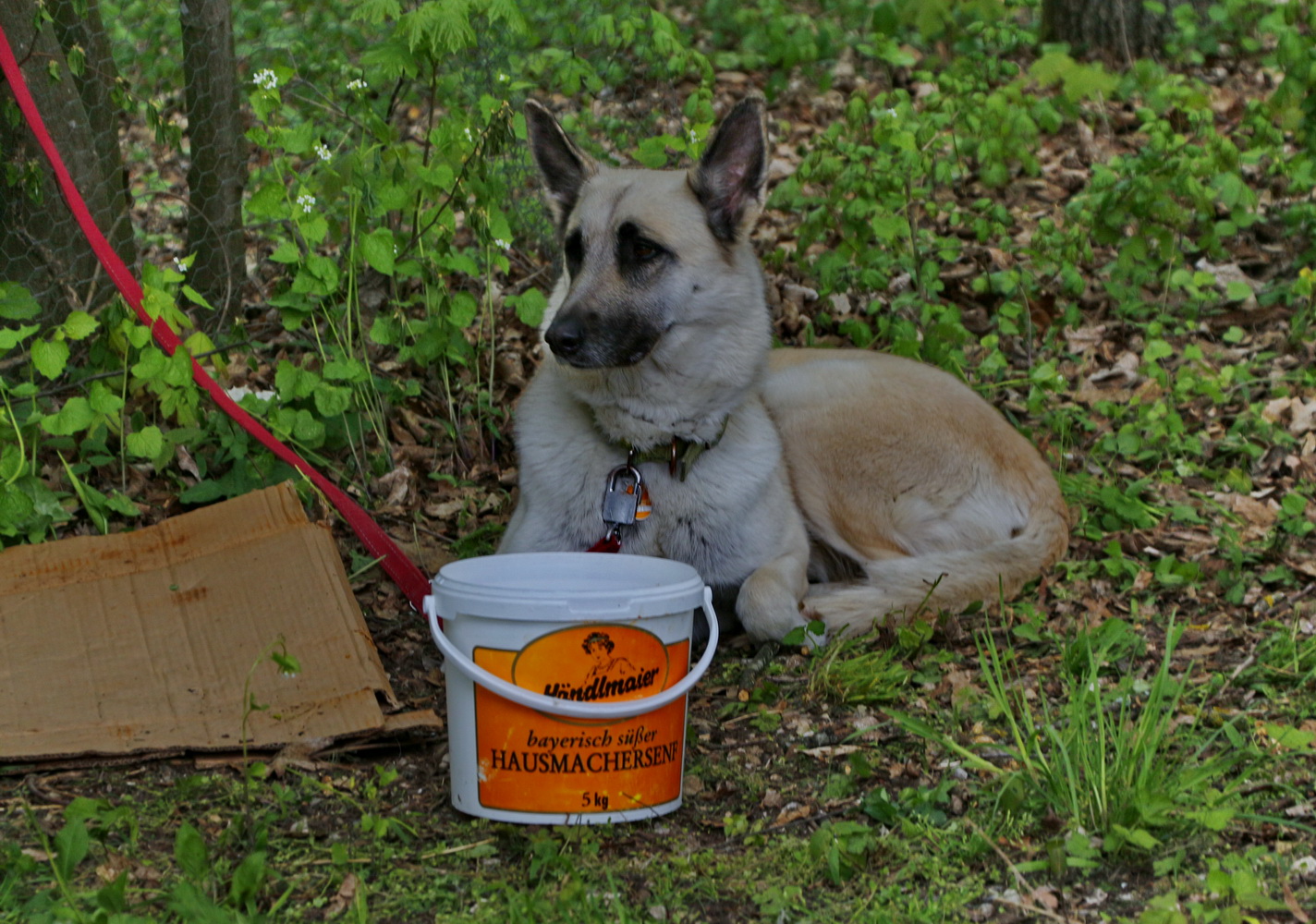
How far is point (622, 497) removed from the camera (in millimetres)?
3305

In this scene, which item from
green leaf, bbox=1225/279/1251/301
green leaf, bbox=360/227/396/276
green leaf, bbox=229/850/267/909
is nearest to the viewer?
green leaf, bbox=229/850/267/909

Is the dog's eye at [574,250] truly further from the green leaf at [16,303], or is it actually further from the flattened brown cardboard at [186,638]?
the green leaf at [16,303]

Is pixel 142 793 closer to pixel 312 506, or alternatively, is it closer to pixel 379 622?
pixel 379 622

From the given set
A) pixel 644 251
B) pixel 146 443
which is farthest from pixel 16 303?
pixel 644 251

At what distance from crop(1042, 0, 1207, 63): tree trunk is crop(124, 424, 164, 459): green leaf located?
6242 mm

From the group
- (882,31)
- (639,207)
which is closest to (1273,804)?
(639,207)

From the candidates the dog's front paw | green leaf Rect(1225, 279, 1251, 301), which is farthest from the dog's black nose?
green leaf Rect(1225, 279, 1251, 301)

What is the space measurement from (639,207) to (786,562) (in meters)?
1.13

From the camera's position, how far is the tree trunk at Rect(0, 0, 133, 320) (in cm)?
369

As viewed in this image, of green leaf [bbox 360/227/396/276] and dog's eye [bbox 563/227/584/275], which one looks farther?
green leaf [bbox 360/227/396/276]

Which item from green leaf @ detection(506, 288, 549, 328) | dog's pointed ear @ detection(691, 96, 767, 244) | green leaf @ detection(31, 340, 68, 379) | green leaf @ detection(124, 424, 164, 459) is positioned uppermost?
dog's pointed ear @ detection(691, 96, 767, 244)

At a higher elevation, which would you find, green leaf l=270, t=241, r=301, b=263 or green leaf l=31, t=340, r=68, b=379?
green leaf l=270, t=241, r=301, b=263

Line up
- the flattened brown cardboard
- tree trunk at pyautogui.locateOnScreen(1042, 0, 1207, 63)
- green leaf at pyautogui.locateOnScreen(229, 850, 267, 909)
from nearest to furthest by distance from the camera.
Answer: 1. green leaf at pyautogui.locateOnScreen(229, 850, 267, 909)
2. the flattened brown cardboard
3. tree trunk at pyautogui.locateOnScreen(1042, 0, 1207, 63)

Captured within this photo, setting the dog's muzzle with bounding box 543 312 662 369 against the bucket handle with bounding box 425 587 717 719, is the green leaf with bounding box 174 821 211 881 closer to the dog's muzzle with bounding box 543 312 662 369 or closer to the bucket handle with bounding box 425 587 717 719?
the bucket handle with bounding box 425 587 717 719
